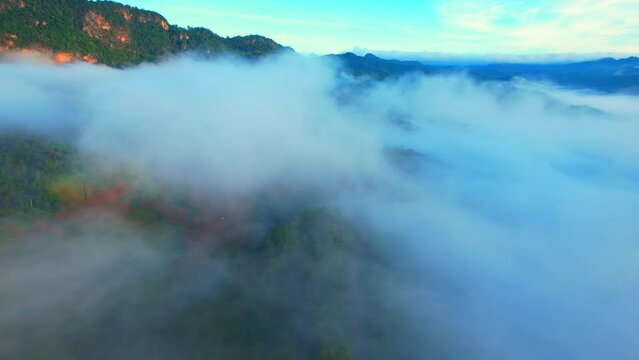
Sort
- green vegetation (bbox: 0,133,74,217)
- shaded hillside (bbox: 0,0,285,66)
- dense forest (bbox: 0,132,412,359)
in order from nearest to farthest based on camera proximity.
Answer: dense forest (bbox: 0,132,412,359) < green vegetation (bbox: 0,133,74,217) < shaded hillside (bbox: 0,0,285,66)

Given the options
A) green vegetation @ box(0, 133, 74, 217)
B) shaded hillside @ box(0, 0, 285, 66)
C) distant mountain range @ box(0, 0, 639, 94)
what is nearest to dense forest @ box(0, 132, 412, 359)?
green vegetation @ box(0, 133, 74, 217)

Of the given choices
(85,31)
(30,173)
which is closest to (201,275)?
(30,173)

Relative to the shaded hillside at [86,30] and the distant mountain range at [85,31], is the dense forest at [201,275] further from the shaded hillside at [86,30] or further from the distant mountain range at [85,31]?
the distant mountain range at [85,31]

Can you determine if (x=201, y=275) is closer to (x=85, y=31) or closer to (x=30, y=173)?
(x=30, y=173)

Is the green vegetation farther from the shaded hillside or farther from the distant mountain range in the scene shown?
the distant mountain range

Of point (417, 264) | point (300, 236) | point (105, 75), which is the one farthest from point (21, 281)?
point (105, 75)

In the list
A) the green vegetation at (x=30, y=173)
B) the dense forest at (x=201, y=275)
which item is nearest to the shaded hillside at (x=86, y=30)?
the green vegetation at (x=30, y=173)

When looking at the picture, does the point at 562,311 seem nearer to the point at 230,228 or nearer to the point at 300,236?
the point at 300,236

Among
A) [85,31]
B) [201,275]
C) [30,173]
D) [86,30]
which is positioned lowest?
[201,275]
